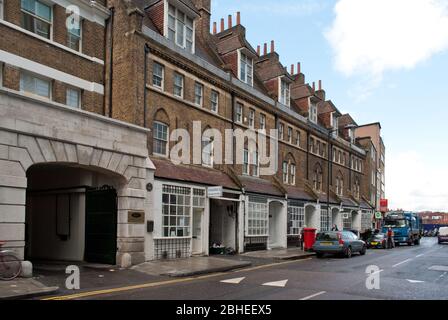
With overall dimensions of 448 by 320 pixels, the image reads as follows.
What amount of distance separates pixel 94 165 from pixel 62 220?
4.40 metres

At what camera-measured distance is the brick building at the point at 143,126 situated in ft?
48.1

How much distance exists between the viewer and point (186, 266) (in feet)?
52.0

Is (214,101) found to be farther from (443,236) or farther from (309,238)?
(443,236)

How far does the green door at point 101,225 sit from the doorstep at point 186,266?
145cm

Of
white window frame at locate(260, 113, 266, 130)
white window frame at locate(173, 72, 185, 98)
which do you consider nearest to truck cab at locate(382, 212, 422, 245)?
white window frame at locate(260, 113, 266, 130)

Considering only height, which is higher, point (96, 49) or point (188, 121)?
point (96, 49)

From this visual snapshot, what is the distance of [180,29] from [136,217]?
10.6m

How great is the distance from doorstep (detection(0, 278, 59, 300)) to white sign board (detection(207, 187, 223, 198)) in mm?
10030

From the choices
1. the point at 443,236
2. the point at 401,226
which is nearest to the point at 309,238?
the point at 401,226

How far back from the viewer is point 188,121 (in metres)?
21.2

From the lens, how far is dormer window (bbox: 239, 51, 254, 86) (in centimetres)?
2730
